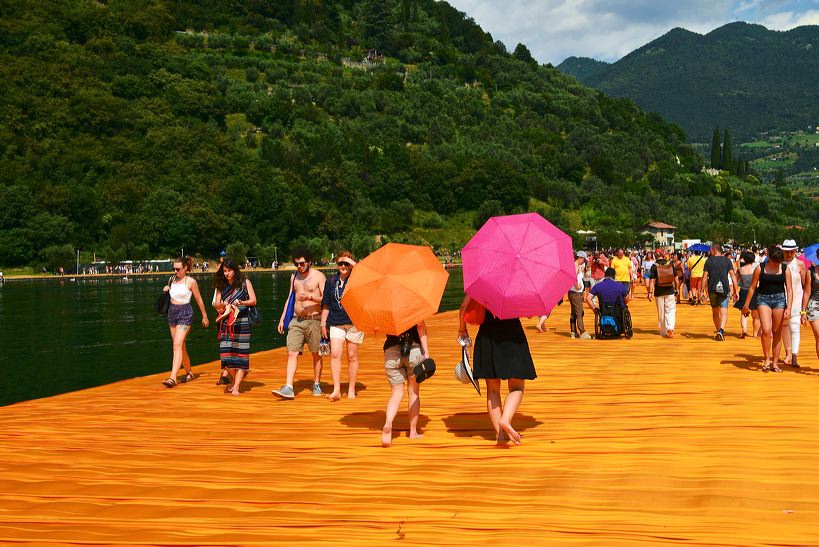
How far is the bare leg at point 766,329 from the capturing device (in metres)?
9.69

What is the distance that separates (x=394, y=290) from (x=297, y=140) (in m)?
122

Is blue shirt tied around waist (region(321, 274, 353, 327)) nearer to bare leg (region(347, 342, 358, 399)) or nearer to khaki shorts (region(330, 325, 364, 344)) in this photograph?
khaki shorts (region(330, 325, 364, 344))

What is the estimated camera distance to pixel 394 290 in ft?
20.8

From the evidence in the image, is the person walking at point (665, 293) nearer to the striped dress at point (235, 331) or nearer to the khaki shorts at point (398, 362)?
the striped dress at point (235, 331)

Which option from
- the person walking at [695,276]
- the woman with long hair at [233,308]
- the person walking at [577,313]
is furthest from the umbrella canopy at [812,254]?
the person walking at [695,276]

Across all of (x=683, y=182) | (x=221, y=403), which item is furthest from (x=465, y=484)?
(x=683, y=182)

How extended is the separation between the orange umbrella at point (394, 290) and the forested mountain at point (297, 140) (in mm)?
83659

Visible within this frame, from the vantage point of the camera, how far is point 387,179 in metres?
118

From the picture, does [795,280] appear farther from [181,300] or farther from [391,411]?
[181,300]

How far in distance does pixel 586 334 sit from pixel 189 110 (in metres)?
120

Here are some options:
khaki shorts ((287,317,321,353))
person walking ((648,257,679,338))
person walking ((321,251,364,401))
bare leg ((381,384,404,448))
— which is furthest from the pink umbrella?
person walking ((648,257,679,338))

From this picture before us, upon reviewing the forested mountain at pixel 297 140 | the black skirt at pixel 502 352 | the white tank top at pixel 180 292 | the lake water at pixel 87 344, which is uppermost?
the forested mountain at pixel 297 140

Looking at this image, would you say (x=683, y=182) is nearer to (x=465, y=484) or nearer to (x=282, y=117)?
(x=282, y=117)

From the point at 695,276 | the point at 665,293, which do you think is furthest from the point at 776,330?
the point at 695,276
